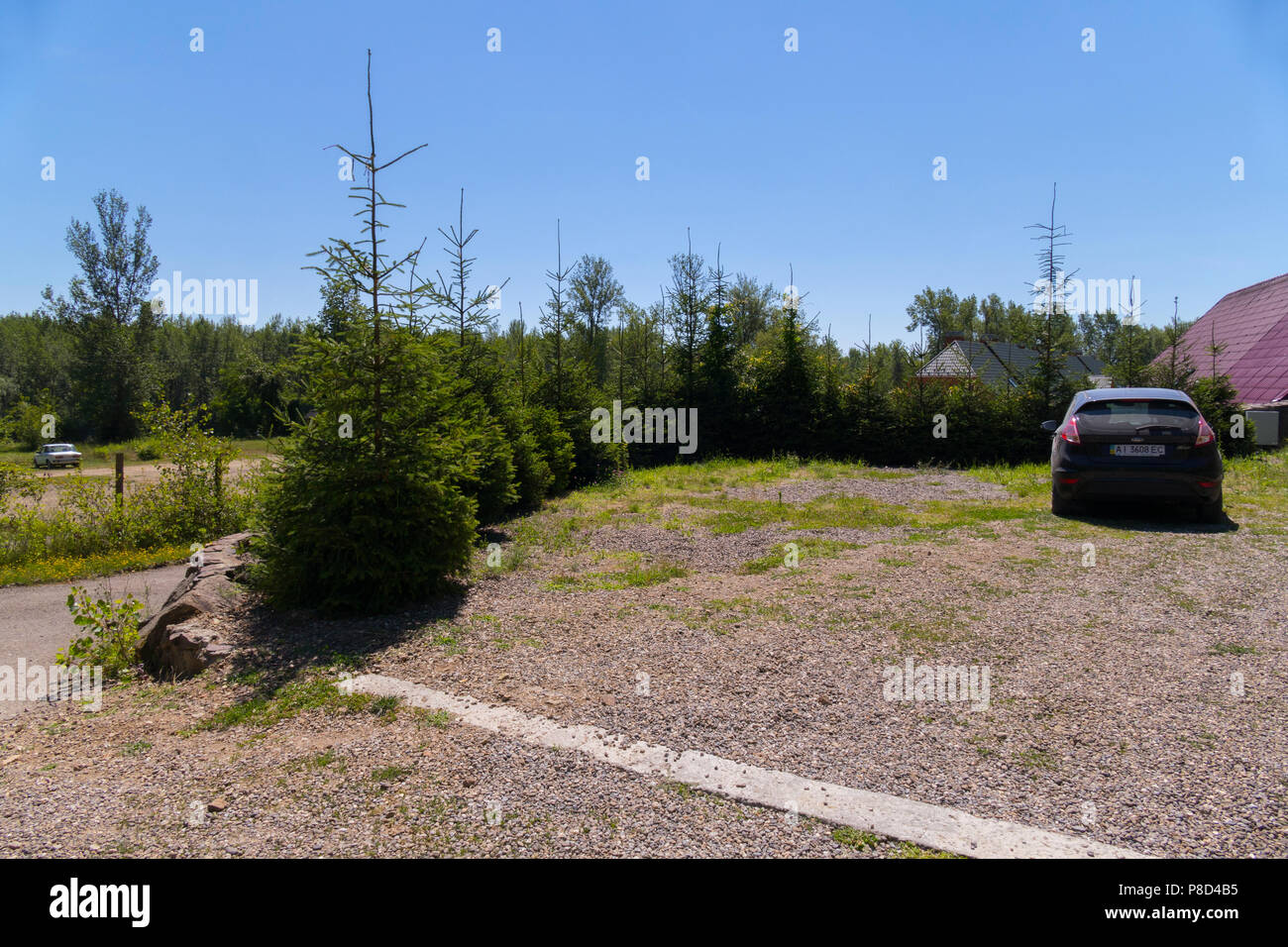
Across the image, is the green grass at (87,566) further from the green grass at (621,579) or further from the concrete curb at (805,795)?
the concrete curb at (805,795)

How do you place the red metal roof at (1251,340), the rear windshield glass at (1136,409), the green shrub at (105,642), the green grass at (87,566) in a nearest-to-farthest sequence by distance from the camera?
the green shrub at (105,642) → the rear windshield glass at (1136,409) → the green grass at (87,566) → the red metal roof at (1251,340)

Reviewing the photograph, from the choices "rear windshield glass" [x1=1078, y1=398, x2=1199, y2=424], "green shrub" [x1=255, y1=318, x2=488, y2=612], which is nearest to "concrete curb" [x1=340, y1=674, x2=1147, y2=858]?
"green shrub" [x1=255, y1=318, x2=488, y2=612]

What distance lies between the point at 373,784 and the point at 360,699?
113 cm

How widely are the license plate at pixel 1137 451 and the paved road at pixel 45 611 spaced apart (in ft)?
35.0

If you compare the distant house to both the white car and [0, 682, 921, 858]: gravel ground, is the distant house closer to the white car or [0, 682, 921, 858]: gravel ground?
[0, 682, 921, 858]: gravel ground

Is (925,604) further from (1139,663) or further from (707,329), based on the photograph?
(707,329)

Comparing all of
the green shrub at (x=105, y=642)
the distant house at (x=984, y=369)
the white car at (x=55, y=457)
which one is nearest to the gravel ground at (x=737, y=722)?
the green shrub at (x=105, y=642)

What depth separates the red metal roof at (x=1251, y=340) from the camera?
19031 millimetres

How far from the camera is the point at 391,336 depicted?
20.0ft

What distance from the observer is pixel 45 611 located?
27.1 ft

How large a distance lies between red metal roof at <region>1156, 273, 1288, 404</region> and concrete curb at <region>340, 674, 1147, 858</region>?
19783 mm

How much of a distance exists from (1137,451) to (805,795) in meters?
7.58

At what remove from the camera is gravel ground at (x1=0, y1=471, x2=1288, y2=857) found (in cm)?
290
